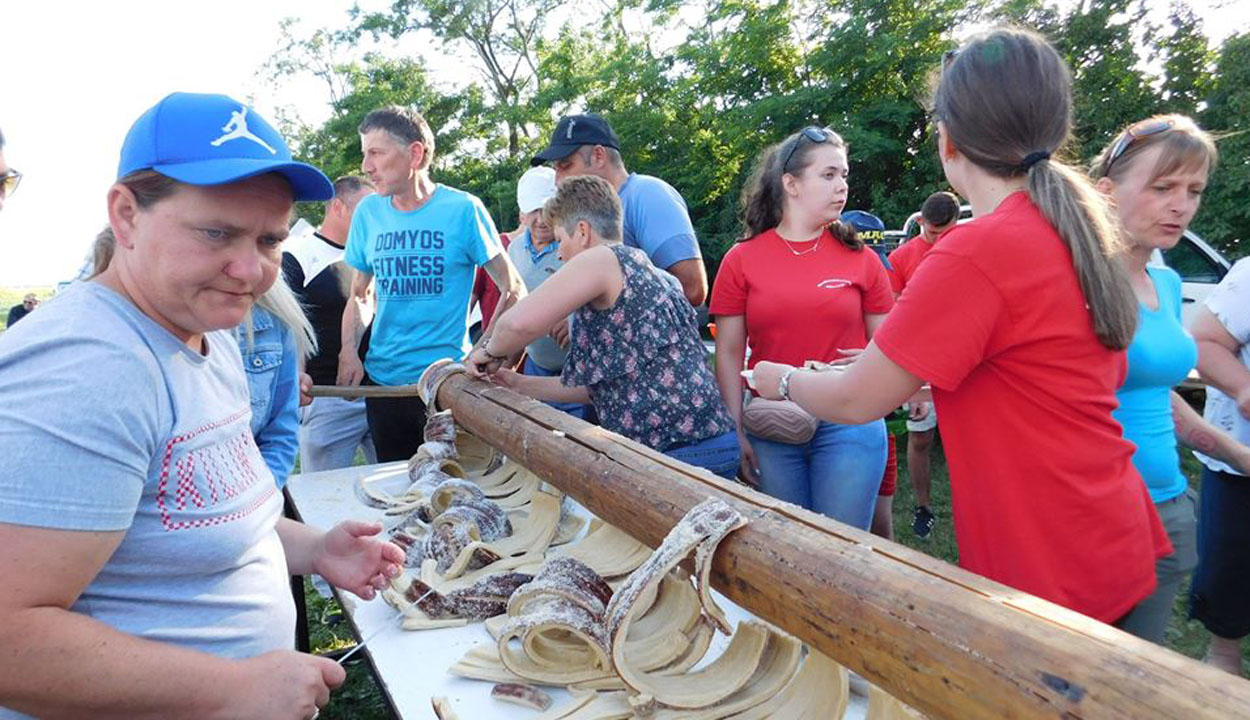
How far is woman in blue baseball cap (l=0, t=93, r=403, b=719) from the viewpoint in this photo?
0.90 m

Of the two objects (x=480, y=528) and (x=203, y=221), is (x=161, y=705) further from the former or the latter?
(x=480, y=528)

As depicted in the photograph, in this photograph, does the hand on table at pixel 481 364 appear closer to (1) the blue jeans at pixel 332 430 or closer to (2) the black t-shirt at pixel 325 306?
(1) the blue jeans at pixel 332 430

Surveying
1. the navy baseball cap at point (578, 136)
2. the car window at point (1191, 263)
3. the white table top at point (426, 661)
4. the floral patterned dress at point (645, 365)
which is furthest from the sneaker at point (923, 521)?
the car window at point (1191, 263)

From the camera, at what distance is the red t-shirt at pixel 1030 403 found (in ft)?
4.58

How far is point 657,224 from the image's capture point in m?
3.38

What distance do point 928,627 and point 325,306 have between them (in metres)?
3.67

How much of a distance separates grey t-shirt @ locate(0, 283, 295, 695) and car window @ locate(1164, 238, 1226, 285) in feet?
28.2

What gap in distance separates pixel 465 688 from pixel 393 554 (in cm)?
29

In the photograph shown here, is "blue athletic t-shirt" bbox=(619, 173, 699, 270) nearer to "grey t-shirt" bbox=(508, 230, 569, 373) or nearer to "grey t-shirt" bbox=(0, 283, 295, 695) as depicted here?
"grey t-shirt" bbox=(508, 230, 569, 373)

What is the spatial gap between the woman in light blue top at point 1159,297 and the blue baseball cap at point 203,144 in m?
1.74

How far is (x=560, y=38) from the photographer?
25547 millimetres

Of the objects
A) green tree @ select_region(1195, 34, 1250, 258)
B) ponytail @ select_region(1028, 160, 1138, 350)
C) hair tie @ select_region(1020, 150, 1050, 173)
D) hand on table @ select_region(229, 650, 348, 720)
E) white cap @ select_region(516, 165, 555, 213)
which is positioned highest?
hair tie @ select_region(1020, 150, 1050, 173)

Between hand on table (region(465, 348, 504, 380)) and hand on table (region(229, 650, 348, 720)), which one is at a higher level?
hand on table (region(229, 650, 348, 720))

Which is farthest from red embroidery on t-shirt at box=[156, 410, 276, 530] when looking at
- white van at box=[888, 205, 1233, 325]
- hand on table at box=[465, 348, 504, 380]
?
white van at box=[888, 205, 1233, 325]
